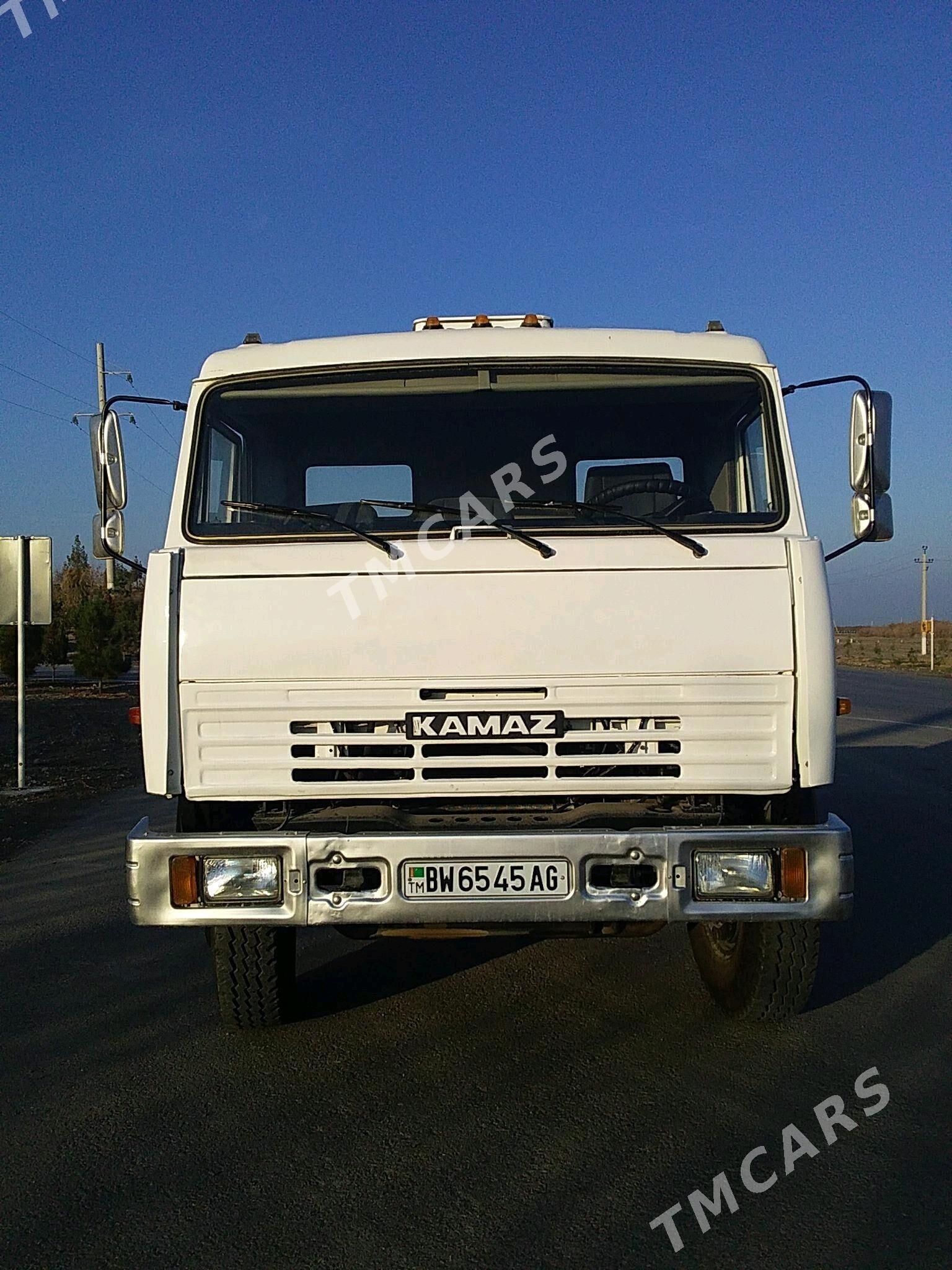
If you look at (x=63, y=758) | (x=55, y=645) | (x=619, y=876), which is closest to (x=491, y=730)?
(x=619, y=876)

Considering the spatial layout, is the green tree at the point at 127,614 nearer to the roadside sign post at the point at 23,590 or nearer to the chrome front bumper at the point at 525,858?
the roadside sign post at the point at 23,590

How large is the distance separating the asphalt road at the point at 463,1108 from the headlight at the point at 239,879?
66 cm

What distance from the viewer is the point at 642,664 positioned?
12.0 feet

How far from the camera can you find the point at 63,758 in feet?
44.8

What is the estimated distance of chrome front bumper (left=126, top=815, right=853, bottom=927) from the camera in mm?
3545

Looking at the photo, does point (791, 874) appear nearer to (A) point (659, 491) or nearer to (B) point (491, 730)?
(B) point (491, 730)

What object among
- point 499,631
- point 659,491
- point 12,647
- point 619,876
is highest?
point 659,491

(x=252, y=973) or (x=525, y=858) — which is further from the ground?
(x=525, y=858)

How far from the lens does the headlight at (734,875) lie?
3.59m

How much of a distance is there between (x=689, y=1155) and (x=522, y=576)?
1832mm
